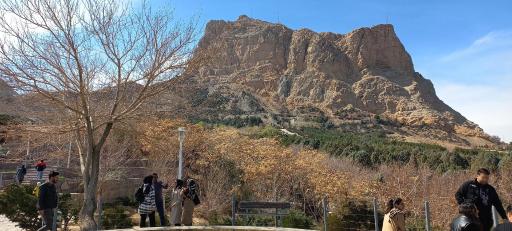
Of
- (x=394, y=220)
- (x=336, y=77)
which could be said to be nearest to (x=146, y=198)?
(x=394, y=220)

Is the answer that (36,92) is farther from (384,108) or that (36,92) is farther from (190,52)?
(384,108)

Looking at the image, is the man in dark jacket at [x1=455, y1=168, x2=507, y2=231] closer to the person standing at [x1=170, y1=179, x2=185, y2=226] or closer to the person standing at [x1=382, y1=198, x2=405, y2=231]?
the person standing at [x1=382, y1=198, x2=405, y2=231]

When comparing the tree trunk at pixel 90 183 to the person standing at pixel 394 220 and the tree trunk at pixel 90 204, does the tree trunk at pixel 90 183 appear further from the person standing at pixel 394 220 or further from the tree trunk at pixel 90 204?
the person standing at pixel 394 220

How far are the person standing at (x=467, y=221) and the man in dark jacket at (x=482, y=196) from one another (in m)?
2.14

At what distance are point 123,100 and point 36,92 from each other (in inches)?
74.5

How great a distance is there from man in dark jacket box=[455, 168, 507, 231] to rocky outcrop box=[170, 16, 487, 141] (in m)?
89.6

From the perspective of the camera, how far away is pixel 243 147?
26.2 m

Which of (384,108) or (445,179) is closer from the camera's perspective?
(445,179)

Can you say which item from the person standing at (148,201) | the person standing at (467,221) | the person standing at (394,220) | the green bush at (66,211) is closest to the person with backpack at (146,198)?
the person standing at (148,201)

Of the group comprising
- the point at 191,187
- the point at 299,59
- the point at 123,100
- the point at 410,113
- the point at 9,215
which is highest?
the point at 299,59

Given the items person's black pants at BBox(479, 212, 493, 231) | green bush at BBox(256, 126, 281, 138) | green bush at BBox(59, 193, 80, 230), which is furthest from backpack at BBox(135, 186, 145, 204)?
green bush at BBox(256, 126, 281, 138)

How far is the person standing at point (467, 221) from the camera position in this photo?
4.79m

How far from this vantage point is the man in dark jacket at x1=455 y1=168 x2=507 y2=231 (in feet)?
22.8

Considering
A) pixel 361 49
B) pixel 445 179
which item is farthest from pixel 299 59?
pixel 445 179
